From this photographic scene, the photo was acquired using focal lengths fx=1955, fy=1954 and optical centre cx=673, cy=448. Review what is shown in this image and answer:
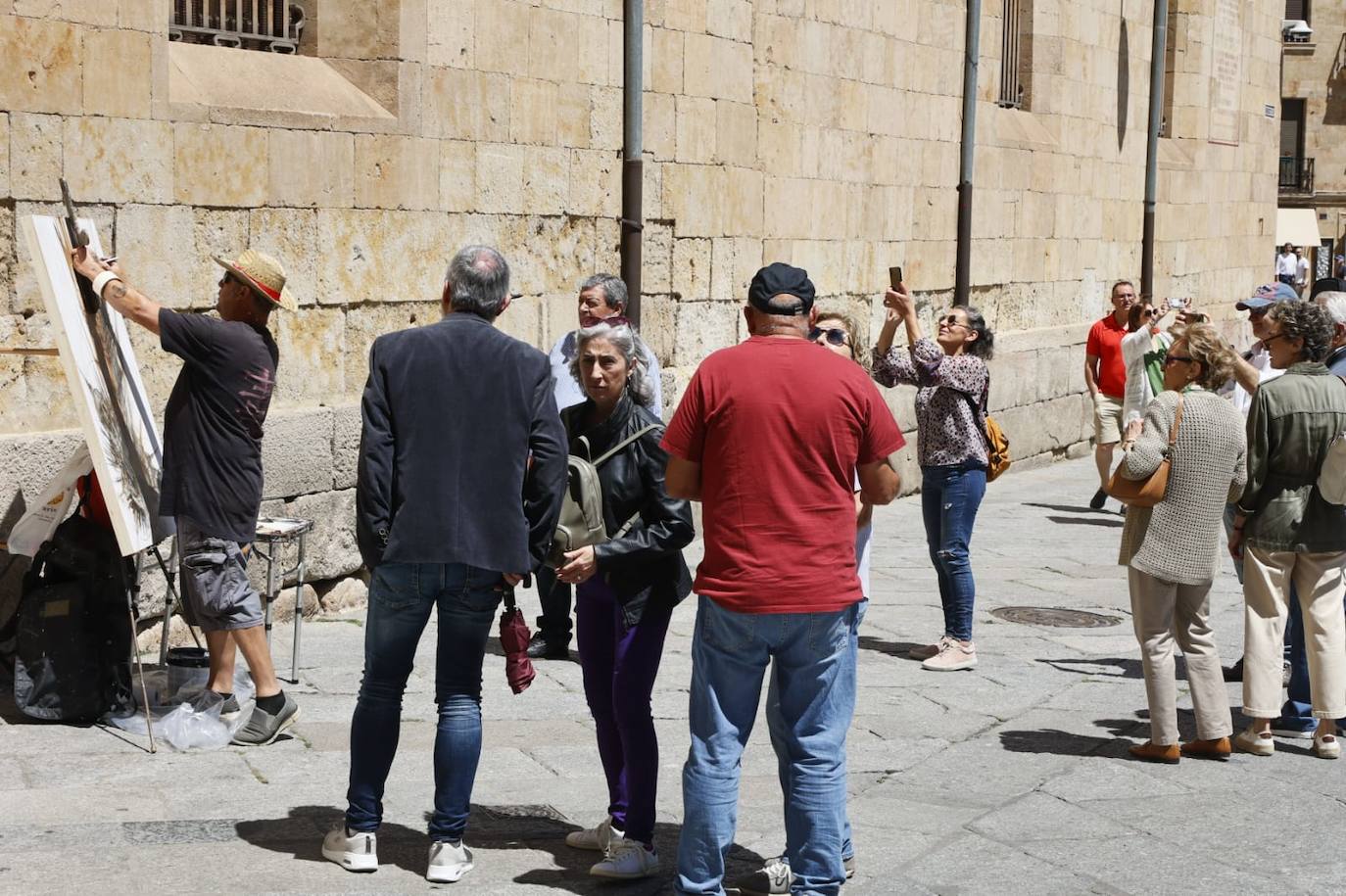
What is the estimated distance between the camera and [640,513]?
530cm

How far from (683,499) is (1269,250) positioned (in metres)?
19.9

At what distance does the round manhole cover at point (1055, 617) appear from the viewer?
9.48 metres

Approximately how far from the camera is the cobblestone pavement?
5.35m

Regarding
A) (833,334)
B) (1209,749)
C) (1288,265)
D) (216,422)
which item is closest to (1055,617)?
(1209,749)

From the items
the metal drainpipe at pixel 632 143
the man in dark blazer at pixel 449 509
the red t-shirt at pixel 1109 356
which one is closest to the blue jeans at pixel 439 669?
the man in dark blazer at pixel 449 509

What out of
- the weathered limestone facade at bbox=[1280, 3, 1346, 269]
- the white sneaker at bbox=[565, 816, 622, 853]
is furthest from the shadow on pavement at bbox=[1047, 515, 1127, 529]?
the weathered limestone facade at bbox=[1280, 3, 1346, 269]

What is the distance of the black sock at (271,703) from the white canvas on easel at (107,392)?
2.15 ft

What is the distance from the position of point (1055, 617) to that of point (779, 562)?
17.1 feet

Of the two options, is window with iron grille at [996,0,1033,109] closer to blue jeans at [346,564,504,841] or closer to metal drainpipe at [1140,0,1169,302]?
metal drainpipe at [1140,0,1169,302]

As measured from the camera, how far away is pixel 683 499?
202 inches

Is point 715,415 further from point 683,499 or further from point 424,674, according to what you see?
point 424,674

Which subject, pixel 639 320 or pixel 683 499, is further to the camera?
pixel 639 320

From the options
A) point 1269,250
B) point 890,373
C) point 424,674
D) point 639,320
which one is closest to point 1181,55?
point 1269,250

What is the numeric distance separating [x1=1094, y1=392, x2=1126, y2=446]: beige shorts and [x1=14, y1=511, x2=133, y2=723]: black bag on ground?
24.2ft
